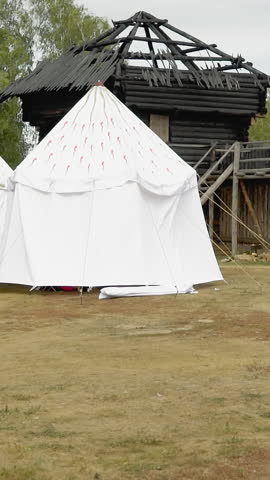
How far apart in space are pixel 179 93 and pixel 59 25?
48.2 ft

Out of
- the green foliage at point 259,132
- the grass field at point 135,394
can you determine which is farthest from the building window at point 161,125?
the green foliage at point 259,132

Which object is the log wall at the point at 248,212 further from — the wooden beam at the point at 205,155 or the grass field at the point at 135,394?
the grass field at the point at 135,394

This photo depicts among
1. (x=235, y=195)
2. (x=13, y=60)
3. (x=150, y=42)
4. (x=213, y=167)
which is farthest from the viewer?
(x=13, y=60)

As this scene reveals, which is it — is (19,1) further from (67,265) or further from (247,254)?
(67,265)

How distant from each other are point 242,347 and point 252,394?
219 centimetres

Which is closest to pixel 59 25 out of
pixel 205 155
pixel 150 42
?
pixel 150 42

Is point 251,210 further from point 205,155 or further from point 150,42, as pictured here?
point 150,42

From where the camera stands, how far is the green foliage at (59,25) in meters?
36.9

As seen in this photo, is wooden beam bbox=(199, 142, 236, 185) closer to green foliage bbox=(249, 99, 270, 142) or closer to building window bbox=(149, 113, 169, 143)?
building window bbox=(149, 113, 169, 143)

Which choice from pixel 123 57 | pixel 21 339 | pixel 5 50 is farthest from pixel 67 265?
pixel 5 50

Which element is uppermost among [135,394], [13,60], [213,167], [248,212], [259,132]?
[13,60]

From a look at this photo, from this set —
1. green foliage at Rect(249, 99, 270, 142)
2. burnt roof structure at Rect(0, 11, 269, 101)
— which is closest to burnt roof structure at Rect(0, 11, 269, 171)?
burnt roof structure at Rect(0, 11, 269, 101)

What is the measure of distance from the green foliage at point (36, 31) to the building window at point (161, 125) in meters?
11.5

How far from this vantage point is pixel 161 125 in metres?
24.9
